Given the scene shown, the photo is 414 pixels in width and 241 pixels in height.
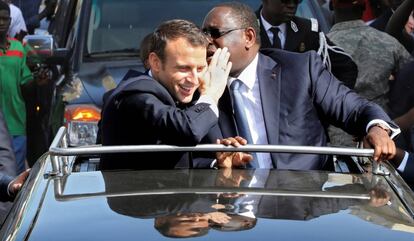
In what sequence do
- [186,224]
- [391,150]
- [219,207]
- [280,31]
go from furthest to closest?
[280,31] < [391,150] < [219,207] < [186,224]

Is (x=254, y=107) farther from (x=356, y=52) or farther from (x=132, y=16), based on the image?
(x=132, y=16)

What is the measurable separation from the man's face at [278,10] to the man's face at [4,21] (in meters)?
3.27

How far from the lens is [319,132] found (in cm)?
489

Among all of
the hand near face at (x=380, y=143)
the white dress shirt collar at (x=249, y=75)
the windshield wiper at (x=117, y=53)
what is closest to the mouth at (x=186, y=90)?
the white dress shirt collar at (x=249, y=75)

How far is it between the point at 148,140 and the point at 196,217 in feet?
4.42

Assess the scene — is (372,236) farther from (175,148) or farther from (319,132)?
(319,132)

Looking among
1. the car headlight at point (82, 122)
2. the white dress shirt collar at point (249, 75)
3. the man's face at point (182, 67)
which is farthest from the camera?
the car headlight at point (82, 122)

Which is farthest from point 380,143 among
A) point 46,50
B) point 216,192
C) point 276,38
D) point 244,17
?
point 46,50

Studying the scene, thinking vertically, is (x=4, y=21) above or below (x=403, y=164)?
below

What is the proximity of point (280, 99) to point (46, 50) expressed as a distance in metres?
4.14

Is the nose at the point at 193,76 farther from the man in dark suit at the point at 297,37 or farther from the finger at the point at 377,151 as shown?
the man in dark suit at the point at 297,37

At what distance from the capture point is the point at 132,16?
28.8 ft

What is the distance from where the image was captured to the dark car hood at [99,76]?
309 inches

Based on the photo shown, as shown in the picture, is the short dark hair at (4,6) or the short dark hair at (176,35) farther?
the short dark hair at (4,6)
